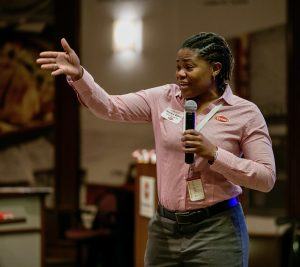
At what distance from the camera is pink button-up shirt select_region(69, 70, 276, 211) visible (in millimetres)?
2233

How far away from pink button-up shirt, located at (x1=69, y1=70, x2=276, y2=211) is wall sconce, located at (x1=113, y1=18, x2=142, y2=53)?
400 centimetres

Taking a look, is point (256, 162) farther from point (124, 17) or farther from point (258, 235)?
point (124, 17)

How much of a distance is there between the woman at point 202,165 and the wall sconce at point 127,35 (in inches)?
157

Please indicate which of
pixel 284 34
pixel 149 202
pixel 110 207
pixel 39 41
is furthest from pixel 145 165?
pixel 39 41

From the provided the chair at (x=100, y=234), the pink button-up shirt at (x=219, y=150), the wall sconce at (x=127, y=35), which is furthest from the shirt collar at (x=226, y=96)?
the wall sconce at (x=127, y=35)

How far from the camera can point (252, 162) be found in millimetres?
2238

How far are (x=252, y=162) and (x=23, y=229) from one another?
3122 mm

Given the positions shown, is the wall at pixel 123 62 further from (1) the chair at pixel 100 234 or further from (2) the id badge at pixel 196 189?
(2) the id badge at pixel 196 189

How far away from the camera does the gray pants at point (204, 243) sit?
226 centimetres

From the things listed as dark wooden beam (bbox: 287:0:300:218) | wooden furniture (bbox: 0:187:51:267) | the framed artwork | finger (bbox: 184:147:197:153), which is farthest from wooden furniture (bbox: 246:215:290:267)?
finger (bbox: 184:147:197:153)

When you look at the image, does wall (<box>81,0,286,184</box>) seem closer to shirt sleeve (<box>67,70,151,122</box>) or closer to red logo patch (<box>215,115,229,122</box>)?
shirt sleeve (<box>67,70,151,122</box>)

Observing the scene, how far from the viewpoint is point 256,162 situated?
7.39 ft

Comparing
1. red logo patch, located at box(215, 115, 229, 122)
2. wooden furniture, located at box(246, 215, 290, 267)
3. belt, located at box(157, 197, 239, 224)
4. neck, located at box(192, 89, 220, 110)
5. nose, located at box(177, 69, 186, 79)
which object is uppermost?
nose, located at box(177, 69, 186, 79)

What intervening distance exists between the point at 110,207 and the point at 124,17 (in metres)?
1.86
